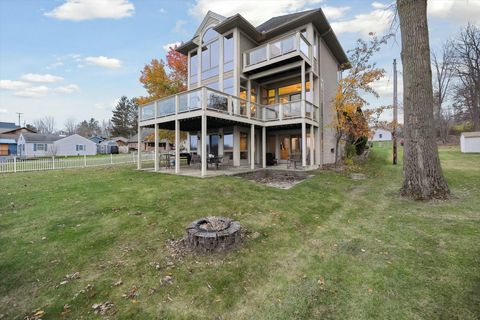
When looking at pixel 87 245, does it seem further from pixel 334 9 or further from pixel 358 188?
pixel 334 9

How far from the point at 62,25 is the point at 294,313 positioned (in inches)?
872

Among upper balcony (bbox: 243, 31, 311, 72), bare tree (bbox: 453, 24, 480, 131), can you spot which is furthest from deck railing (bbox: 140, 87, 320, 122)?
bare tree (bbox: 453, 24, 480, 131)

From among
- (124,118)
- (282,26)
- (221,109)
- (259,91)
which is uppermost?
(124,118)

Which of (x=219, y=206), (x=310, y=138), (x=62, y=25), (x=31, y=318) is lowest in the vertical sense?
(x=31, y=318)

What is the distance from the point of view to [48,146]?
121 feet

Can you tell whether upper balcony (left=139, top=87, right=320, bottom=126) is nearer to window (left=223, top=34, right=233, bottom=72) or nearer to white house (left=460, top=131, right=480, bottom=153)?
window (left=223, top=34, right=233, bottom=72)

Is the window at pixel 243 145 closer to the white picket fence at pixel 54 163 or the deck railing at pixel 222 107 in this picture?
the deck railing at pixel 222 107

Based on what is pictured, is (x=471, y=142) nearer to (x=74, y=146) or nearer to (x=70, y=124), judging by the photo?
(x=74, y=146)

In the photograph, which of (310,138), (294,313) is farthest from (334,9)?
(294,313)

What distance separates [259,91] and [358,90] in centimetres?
653

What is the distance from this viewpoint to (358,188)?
30.0 feet

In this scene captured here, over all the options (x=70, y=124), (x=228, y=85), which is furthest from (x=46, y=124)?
(x=228, y=85)

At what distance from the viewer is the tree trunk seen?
6.74 m

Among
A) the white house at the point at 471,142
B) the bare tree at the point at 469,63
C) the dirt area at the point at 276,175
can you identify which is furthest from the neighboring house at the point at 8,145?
the bare tree at the point at 469,63
